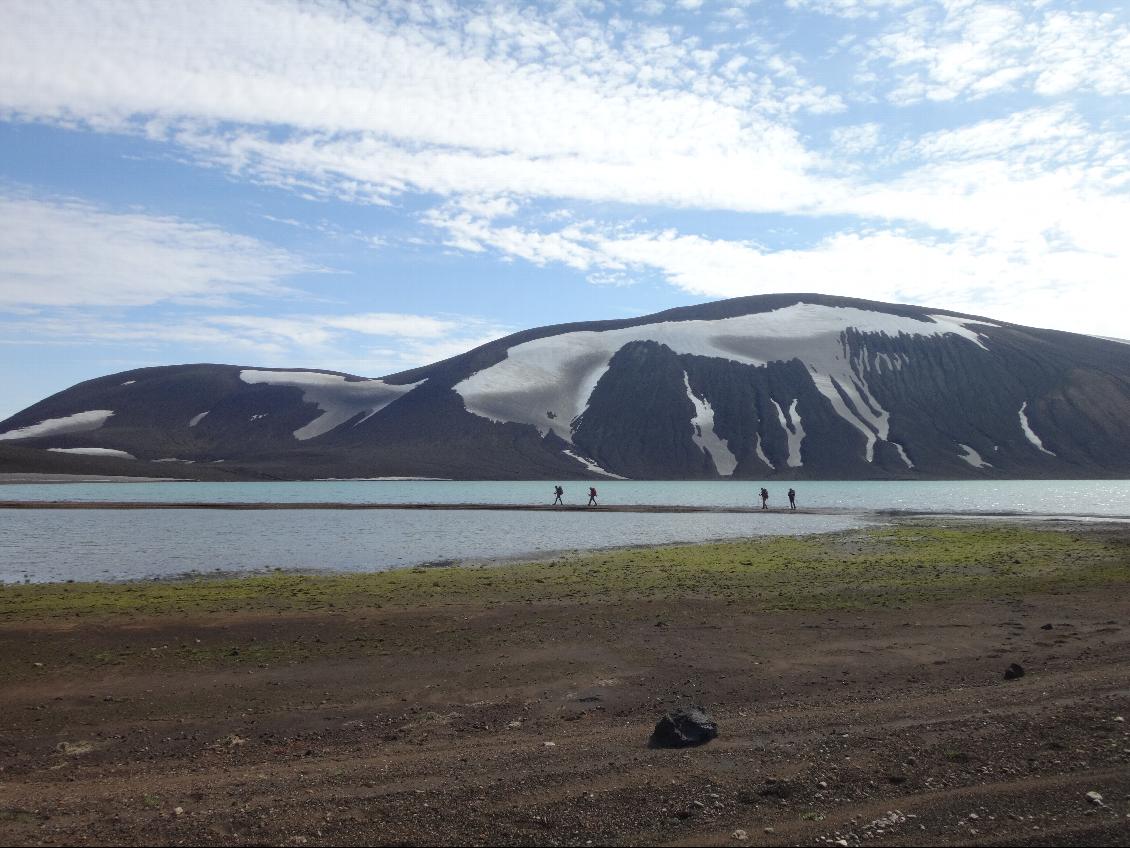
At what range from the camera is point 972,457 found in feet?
635

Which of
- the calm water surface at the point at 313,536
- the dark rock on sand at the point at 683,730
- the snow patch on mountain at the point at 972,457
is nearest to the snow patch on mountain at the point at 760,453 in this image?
the snow patch on mountain at the point at 972,457

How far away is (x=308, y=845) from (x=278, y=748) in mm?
3803

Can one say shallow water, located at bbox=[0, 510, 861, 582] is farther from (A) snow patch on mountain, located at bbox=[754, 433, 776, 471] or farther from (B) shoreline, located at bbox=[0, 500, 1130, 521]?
(A) snow patch on mountain, located at bbox=[754, 433, 776, 471]

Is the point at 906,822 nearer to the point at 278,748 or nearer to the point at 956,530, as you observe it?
the point at 278,748

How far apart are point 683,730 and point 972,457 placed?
20001cm

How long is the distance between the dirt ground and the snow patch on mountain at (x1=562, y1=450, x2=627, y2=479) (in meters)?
169

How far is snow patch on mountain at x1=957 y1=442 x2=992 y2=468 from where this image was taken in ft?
624

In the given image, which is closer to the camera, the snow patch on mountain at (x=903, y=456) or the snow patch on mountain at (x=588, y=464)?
the snow patch on mountain at (x=903, y=456)

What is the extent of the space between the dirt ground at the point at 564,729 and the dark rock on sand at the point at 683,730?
177 mm

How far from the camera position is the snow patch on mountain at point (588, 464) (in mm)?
190625

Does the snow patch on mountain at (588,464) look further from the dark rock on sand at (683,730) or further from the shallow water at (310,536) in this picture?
the dark rock on sand at (683,730)

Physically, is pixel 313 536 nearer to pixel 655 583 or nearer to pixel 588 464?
pixel 655 583

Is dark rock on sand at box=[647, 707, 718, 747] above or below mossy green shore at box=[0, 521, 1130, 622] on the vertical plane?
above

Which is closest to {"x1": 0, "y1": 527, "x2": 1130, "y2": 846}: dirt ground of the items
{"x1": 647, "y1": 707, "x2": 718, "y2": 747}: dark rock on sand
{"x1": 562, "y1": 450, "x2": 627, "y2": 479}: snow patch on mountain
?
{"x1": 647, "y1": 707, "x2": 718, "y2": 747}: dark rock on sand
